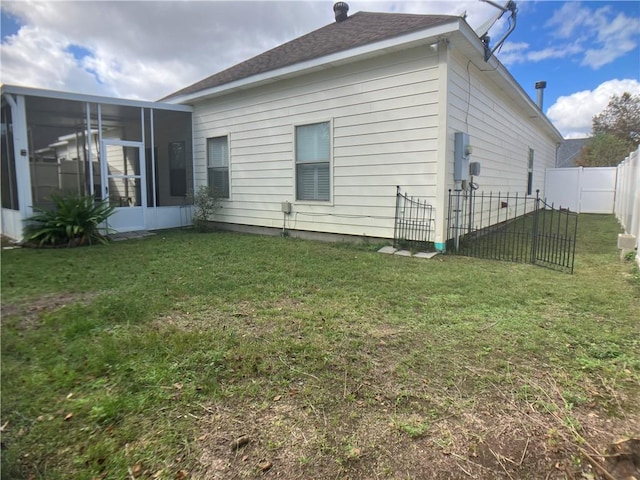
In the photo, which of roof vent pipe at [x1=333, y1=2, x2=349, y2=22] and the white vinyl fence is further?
the white vinyl fence

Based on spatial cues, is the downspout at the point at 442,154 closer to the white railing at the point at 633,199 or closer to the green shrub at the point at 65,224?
the white railing at the point at 633,199

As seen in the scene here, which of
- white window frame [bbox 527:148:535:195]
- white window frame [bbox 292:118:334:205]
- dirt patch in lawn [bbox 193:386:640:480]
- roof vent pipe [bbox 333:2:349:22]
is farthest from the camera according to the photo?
white window frame [bbox 527:148:535:195]

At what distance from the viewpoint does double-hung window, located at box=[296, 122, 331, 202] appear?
23.8 feet

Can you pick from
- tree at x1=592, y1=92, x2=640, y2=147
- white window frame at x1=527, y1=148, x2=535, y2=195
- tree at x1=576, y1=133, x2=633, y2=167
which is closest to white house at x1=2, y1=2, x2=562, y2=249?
white window frame at x1=527, y1=148, x2=535, y2=195

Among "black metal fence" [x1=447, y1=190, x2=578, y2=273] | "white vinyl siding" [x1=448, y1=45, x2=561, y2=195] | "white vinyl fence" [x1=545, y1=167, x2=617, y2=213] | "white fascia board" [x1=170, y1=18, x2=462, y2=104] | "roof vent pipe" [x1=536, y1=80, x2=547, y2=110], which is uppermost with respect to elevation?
"roof vent pipe" [x1=536, y1=80, x2=547, y2=110]

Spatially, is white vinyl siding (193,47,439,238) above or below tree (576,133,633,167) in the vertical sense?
below

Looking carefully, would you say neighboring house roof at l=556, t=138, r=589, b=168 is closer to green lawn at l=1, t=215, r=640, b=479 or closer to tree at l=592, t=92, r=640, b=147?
tree at l=592, t=92, r=640, b=147

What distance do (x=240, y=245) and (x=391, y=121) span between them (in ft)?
11.4

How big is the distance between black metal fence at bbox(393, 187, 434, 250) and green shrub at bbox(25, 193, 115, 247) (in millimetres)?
5624

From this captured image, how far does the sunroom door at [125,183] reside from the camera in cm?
828

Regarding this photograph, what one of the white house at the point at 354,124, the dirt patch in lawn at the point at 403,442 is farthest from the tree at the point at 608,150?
the dirt patch in lawn at the point at 403,442

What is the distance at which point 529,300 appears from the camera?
3697 mm

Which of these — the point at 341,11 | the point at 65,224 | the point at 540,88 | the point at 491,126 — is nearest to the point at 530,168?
the point at 491,126

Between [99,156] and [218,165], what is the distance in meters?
2.59
